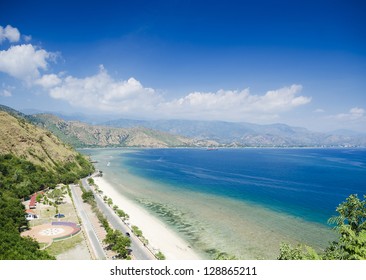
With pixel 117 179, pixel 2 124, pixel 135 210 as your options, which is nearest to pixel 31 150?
pixel 2 124

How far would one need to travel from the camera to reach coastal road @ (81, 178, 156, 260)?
23906 mm

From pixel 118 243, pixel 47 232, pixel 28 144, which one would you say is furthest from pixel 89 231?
pixel 28 144

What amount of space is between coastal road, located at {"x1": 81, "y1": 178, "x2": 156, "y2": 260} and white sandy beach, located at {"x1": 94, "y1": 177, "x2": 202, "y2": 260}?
173 cm

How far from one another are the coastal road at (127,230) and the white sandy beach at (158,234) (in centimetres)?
173

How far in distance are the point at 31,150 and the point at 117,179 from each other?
23.0m

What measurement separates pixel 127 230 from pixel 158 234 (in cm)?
382

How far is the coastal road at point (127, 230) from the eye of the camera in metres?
23.9

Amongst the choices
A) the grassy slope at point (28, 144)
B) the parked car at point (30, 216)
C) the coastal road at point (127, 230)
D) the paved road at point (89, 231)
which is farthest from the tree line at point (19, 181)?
the coastal road at point (127, 230)

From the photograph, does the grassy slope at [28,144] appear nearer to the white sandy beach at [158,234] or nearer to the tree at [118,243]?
the white sandy beach at [158,234]

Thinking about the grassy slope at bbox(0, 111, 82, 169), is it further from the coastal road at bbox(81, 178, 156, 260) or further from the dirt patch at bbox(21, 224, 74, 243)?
the dirt patch at bbox(21, 224, 74, 243)

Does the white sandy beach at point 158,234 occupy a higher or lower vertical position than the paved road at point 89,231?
lower

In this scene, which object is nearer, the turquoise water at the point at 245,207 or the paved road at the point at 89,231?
the paved road at the point at 89,231
